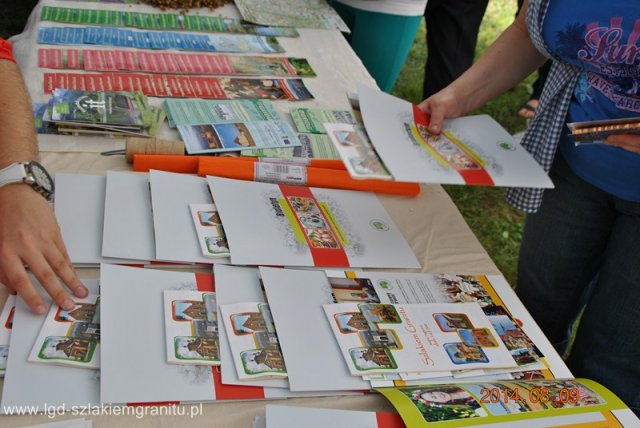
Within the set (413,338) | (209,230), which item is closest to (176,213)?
(209,230)

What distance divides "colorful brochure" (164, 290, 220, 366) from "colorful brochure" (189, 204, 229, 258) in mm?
87

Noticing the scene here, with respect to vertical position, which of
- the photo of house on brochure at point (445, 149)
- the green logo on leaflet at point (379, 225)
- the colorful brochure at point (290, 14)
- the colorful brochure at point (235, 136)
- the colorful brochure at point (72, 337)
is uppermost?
the photo of house on brochure at point (445, 149)

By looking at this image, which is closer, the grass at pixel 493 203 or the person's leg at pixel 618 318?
the person's leg at pixel 618 318

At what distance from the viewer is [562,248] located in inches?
52.6

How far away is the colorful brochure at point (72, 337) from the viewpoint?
76 cm

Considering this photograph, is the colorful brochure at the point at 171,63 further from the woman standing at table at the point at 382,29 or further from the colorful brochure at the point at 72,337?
the colorful brochure at the point at 72,337

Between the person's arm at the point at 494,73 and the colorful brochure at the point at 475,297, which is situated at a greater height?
the person's arm at the point at 494,73

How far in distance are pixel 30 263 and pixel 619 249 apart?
3.36 feet

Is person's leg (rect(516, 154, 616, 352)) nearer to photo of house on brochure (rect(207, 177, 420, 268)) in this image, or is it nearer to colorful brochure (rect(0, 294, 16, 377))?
photo of house on brochure (rect(207, 177, 420, 268))

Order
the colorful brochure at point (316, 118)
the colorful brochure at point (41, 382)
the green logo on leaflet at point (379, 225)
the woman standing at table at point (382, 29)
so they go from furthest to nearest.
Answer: the woman standing at table at point (382, 29)
the colorful brochure at point (316, 118)
the green logo on leaflet at point (379, 225)
the colorful brochure at point (41, 382)

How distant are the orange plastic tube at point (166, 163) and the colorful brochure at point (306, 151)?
0.35 feet

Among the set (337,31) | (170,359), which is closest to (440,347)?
(170,359)

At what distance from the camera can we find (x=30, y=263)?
843 millimetres

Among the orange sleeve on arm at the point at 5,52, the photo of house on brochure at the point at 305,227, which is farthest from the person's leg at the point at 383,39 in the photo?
the orange sleeve on arm at the point at 5,52
